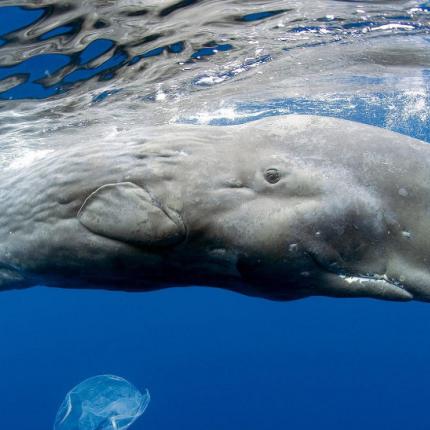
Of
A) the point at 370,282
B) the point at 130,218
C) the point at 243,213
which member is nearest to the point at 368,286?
the point at 370,282

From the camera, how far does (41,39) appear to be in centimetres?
884

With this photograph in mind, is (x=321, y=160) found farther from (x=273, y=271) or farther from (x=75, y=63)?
(x=75, y=63)

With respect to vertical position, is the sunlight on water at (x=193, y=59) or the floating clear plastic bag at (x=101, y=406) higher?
the sunlight on water at (x=193, y=59)

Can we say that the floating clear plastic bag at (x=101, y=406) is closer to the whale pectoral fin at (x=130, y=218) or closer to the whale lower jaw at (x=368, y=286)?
the whale pectoral fin at (x=130, y=218)

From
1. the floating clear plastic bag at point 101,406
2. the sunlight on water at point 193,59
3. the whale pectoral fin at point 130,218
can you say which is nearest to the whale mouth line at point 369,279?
the whale pectoral fin at point 130,218

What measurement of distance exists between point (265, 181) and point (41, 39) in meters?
7.18

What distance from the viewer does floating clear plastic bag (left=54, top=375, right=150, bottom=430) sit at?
22703mm

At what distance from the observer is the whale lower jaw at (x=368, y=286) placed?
3.24 m

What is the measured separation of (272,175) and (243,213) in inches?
15.6

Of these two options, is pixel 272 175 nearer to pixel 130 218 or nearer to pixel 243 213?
pixel 243 213

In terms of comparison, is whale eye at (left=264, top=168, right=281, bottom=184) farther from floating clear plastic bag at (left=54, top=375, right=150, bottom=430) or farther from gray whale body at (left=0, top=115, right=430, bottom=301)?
floating clear plastic bag at (left=54, top=375, right=150, bottom=430)

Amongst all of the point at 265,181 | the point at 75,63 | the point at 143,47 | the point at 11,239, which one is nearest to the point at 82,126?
the point at 75,63

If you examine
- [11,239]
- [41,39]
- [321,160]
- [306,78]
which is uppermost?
[41,39]

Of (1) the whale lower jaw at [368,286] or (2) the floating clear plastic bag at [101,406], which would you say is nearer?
(1) the whale lower jaw at [368,286]
